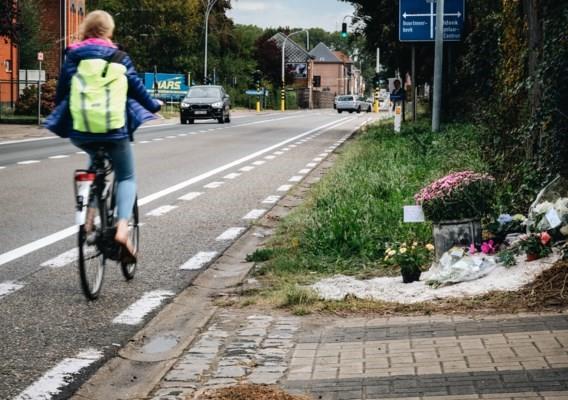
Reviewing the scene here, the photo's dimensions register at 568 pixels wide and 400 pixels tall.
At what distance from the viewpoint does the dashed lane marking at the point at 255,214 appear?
40.4ft

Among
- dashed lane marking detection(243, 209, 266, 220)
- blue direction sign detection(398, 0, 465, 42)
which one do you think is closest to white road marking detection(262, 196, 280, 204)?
dashed lane marking detection(243, 209, 266, 220)

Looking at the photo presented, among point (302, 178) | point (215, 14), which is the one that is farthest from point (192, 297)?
point (215, 14)

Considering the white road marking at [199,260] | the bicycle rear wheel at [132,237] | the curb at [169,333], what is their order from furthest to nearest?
1. the white road marking at [199,260]
2. the bicycle rear wheel at [132,237]
3. the curb at [169,333]

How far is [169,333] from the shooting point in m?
6.38

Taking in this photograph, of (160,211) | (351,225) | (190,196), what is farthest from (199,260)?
(190,196)

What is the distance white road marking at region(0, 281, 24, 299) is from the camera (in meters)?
7.52

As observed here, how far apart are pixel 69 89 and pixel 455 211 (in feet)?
9.83

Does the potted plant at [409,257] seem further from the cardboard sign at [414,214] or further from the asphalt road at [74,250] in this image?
the asphalt road at [74,250]

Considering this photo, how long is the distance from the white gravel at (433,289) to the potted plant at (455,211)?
1.60ft

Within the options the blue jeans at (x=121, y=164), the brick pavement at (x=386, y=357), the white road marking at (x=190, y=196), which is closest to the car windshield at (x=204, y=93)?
the white road marking at (x=190, y=196)

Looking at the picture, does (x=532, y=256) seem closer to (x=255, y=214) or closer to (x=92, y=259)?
(x=92, y=259)

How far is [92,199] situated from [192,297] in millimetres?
992

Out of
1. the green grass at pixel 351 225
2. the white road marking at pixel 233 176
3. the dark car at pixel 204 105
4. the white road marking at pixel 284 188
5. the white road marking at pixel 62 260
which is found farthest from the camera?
the dark car at pixel 204 105

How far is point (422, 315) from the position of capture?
6.43 meters
